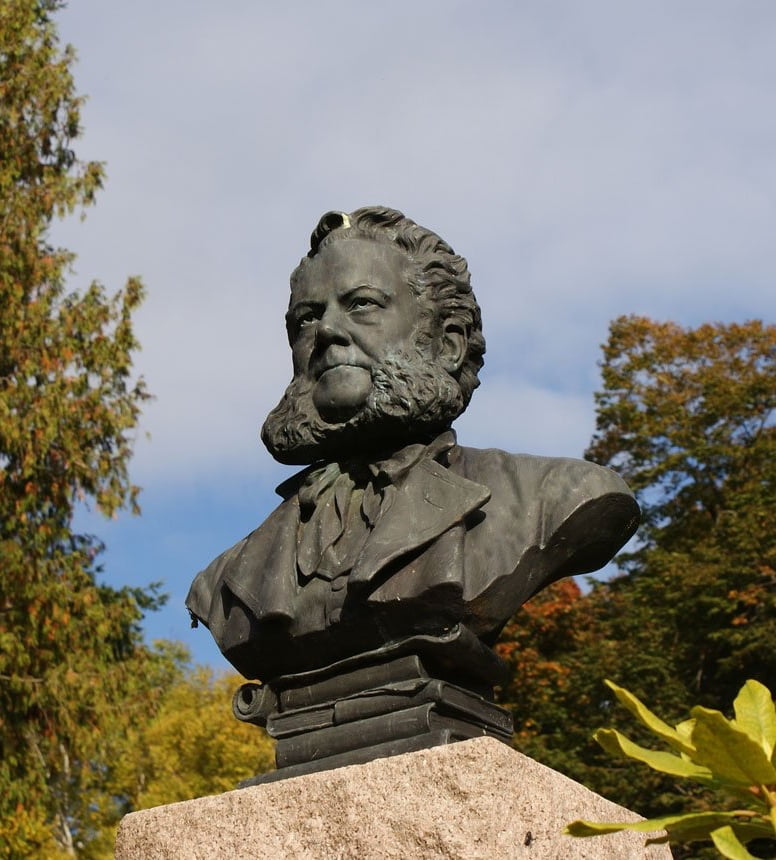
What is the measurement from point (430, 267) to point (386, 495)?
Answer: 0.82 metres

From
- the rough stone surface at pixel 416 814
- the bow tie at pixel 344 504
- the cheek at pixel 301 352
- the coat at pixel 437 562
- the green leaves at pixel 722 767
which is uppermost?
the cheek at pixel 301 352

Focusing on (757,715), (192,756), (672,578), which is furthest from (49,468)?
(192,756)

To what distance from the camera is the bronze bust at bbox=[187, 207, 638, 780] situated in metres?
4.04

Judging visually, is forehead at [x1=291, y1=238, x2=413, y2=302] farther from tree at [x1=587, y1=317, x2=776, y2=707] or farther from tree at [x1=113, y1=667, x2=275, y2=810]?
tree at [x1=113, y1=667, x2=275, y2=810]

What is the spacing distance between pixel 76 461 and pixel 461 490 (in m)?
9.82

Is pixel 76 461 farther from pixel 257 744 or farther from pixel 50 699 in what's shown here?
pixel 257 744

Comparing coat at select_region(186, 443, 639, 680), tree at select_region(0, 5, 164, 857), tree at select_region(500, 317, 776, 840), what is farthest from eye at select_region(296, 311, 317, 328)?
tree at select_region(500, 317, 776, 840)

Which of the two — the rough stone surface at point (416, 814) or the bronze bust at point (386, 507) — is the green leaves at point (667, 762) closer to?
the rough stone surface at point (416, 814)

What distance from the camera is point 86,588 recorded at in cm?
1336

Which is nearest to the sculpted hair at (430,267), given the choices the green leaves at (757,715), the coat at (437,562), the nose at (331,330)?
the nose at (331,330)

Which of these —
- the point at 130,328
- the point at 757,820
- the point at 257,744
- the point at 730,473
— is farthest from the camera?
the point at 257,744

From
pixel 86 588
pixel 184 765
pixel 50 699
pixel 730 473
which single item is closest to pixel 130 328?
pixel 86 588

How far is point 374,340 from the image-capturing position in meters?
4.45

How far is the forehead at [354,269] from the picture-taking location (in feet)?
14.9
